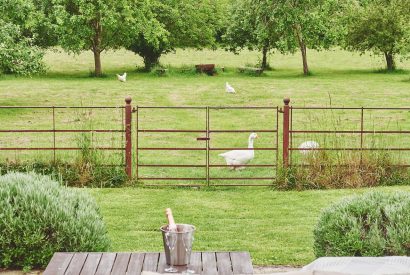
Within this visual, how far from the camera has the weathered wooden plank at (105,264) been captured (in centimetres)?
492

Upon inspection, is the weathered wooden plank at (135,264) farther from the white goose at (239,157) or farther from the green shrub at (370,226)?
the white goose at (239,157)

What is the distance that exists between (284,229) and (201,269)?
5.86 meters

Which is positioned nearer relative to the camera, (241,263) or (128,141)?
(241,263)

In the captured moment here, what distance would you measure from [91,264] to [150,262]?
394 mm

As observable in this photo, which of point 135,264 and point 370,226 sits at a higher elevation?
point 135,264

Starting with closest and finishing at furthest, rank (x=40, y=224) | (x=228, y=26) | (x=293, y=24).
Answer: (x=40, y=224), (x=293, y=24), (x=228, y=26)

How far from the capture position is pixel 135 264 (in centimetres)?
505

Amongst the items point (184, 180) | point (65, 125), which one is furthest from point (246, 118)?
point (184, 180)

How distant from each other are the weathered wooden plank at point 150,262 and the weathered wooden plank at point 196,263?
0.77 ft

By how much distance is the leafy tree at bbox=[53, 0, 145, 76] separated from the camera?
120ft

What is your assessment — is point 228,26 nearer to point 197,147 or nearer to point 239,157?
point 197,147

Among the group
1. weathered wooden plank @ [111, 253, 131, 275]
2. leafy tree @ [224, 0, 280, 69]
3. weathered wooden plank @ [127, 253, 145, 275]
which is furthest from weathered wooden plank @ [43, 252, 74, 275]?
leafy tree @ [224, 0, 280, 69]

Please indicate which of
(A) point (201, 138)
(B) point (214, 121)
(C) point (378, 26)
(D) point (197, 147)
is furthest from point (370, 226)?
(C) point (378, 26)

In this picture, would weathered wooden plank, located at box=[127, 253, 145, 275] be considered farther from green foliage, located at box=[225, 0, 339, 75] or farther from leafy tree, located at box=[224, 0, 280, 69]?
leafy tree, located at box=[224, 0, 280, 69]
